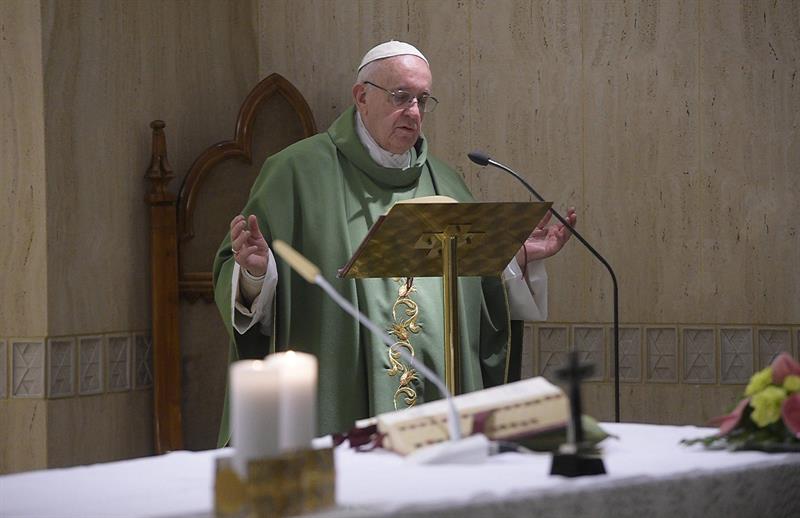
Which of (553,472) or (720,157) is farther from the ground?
(720,157)

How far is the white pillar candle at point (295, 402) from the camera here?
2137 millimetres

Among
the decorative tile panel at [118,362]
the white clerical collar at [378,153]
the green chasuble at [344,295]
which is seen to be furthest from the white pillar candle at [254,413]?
the decorative tile panel at [118,362]

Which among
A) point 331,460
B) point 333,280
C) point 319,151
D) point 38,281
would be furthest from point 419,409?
point 38,281

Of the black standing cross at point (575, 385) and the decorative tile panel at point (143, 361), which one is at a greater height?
the black standing cross at point (575, 385)

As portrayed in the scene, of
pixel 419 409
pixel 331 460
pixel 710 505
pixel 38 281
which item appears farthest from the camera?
pixel 38 281

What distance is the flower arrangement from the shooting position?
2.69m

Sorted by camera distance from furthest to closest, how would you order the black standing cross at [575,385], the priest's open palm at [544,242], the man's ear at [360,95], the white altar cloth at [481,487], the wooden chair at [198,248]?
the wooden chair at [198,248] → the man's ear at [360,95] → the priest's open palm at [544,242] → the black standing cross at [575,385] → the white altar cloth at [481,487]

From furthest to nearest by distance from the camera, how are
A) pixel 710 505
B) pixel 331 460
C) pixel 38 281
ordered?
pixel 38 281
pixel 710 505
pixel 331 460

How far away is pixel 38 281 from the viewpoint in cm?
575

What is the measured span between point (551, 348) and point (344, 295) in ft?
5.99

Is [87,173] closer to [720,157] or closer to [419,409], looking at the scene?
[720,157]

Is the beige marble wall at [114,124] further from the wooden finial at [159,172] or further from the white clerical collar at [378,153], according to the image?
the white clerical collar at [378,153]

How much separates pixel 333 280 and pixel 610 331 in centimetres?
192

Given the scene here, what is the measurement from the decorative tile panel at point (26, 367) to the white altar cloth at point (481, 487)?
321 centimetres
